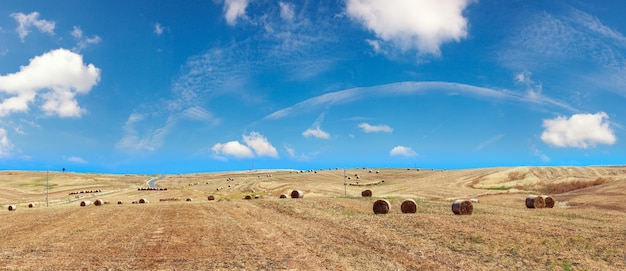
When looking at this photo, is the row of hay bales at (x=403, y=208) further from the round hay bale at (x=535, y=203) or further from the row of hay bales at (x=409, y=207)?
the round hay bale at (x=535, y=203)

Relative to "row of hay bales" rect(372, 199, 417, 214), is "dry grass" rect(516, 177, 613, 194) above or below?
below

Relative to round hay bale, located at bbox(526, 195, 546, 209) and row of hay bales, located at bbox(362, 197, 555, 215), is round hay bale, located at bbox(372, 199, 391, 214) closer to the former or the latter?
row of hay bales, located at bbox(362, 197, 555, 215)

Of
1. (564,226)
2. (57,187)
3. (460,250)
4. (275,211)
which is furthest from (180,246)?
(57,187)

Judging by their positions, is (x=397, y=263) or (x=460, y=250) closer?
(x=397, y=263)

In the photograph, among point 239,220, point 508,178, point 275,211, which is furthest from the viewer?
point 508,178

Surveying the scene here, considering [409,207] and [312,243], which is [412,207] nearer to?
[409,207]

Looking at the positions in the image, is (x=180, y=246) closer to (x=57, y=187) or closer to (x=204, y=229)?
(x=204, y=229)

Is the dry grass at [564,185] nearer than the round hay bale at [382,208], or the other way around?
the round hay bale at [382,208]

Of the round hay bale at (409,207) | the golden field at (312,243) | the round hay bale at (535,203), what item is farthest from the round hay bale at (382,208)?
the round hay bale at (535,203)

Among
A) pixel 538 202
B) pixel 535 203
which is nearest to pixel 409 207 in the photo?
pixel 535 203

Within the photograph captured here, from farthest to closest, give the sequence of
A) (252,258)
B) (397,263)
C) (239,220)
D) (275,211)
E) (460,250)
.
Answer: (275,211), (239,220), (460,250), (252,258), (397,263)

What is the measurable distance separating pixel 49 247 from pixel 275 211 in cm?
1994

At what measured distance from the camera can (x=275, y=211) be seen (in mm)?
39156

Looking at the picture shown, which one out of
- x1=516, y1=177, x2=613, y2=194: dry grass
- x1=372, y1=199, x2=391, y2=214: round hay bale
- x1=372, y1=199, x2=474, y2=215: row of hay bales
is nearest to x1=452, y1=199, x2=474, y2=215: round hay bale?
x1=372, y1=199, x2=474, y2=215: row of hay bales
